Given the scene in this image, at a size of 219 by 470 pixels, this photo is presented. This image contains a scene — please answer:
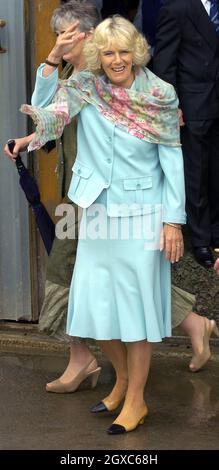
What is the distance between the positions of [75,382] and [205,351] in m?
0.68

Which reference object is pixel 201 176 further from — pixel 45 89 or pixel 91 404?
pixel 91 404

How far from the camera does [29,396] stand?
4.80 meters

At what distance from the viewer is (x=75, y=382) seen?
4844mm

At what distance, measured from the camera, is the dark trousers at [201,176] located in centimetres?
487

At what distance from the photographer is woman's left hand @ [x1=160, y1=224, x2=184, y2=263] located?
4.16 metres

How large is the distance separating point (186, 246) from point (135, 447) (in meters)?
1.38

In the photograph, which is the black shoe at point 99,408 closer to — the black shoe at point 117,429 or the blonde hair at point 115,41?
the black shoe at point 117,429

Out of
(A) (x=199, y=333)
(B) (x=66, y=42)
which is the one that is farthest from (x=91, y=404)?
(B) (x=66, y=42)

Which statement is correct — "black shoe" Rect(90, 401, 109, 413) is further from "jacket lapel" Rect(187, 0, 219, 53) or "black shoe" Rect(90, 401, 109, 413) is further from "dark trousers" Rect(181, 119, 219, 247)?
"jacket lapel" Rect(187, 0, 219, 53)

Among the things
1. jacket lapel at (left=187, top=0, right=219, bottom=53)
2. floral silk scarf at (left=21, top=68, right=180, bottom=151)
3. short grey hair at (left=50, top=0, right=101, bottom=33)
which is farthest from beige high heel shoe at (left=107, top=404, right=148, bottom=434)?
jacket lapel at (left=187, top=0, right=219, bottom=53)

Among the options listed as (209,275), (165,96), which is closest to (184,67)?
(165,96)

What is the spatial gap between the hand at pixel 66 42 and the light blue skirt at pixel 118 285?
631mm

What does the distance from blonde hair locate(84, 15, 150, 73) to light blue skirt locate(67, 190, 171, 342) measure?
0.58 m

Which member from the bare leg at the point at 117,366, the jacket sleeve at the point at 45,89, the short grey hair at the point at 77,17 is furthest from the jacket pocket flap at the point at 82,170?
the bare leg at the point at 117,366
